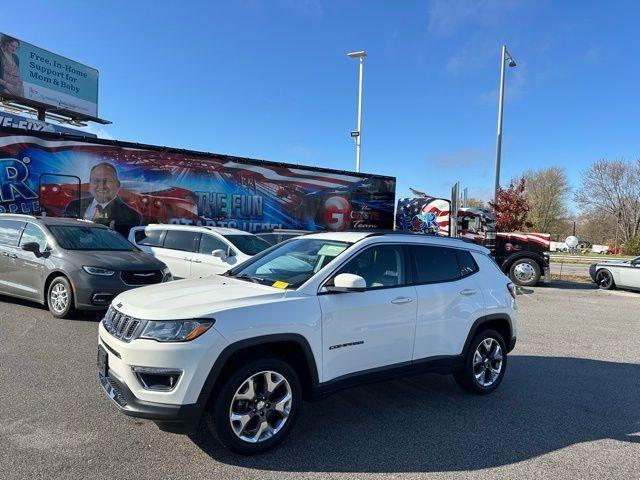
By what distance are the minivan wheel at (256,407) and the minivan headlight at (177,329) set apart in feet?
1.39

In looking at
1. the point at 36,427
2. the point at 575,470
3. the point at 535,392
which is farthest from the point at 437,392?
the point at 36,427

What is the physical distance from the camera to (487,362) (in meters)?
5.42

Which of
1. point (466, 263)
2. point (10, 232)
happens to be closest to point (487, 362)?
point (466, 263)

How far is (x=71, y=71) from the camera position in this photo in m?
28.1

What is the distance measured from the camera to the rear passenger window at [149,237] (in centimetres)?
1133

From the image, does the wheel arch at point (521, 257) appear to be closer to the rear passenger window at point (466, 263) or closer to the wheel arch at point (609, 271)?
the wheel arch at point (609, 271)

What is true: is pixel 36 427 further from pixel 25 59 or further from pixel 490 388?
pixel 25 59

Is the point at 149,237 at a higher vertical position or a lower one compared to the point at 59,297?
higher

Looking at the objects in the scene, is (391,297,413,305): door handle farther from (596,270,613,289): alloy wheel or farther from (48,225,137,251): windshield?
(596,270,613,289): alloy wheel

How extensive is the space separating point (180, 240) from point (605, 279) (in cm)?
1437

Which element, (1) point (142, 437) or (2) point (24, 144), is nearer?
(1) point (142, 437)

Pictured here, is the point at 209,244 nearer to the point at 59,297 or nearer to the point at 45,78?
the point at 59,297

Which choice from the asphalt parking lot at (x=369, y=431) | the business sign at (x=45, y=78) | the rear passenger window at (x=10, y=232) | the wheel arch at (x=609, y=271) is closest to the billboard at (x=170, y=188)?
the rear passenger window at (x=10, y=232)

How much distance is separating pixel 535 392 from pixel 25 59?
2843cm
